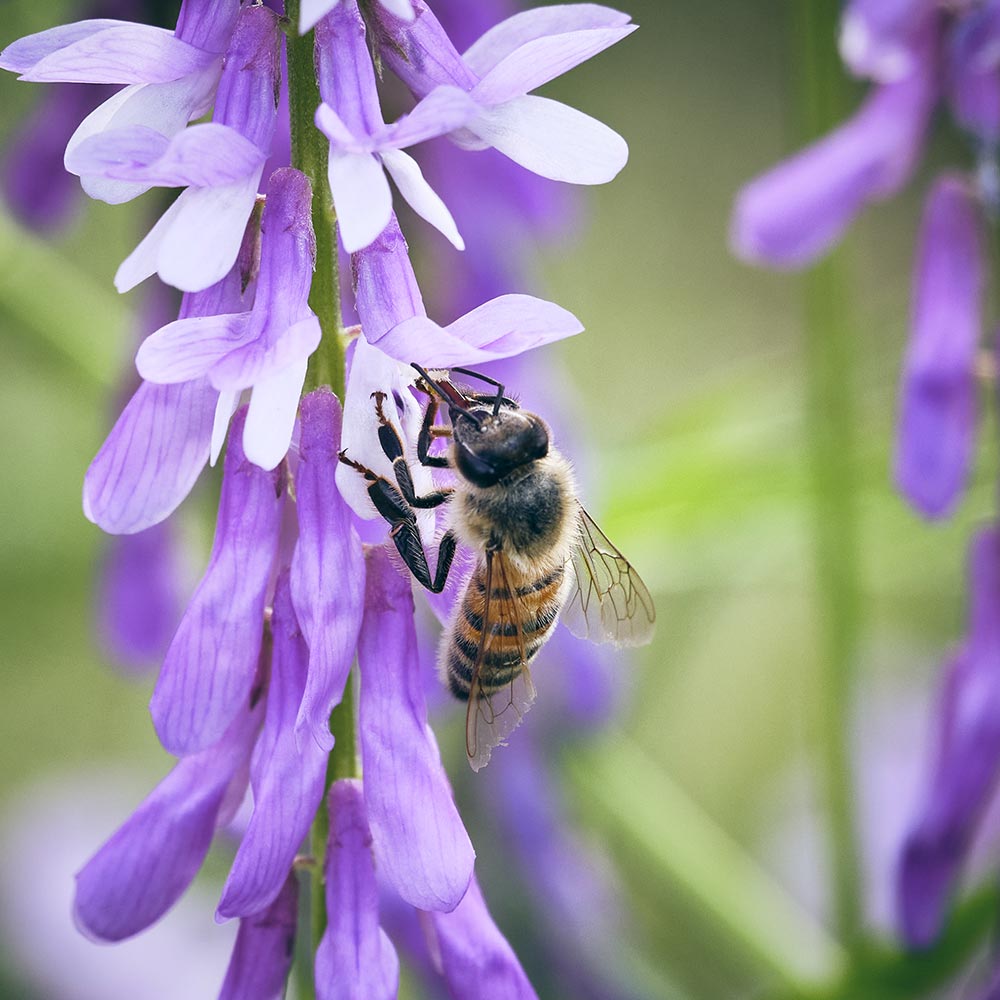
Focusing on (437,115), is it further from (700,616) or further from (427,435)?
(700,616)

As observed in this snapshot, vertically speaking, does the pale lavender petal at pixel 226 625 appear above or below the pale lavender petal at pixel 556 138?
below

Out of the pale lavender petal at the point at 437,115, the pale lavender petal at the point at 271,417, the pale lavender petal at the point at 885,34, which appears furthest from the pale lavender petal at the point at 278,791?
the pale lavender petal at the point at 885,34

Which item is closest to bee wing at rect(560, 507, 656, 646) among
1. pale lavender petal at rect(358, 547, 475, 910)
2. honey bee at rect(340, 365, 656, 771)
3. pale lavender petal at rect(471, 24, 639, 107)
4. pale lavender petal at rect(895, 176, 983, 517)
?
honey bee at rect(340, 365, 656, 771)

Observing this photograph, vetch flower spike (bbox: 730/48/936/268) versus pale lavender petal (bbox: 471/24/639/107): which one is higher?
pale lavender petal (bbox: 471/24/639/107)

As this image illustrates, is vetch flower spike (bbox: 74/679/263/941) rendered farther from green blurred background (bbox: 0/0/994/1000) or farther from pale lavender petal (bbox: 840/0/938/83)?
pale lavender petal (bbox: 840/0/938/83)

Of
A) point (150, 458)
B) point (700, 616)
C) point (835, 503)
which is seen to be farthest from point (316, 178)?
point (700, 616)

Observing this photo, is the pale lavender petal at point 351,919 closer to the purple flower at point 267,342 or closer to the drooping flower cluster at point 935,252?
the purple flower at point 267,342
